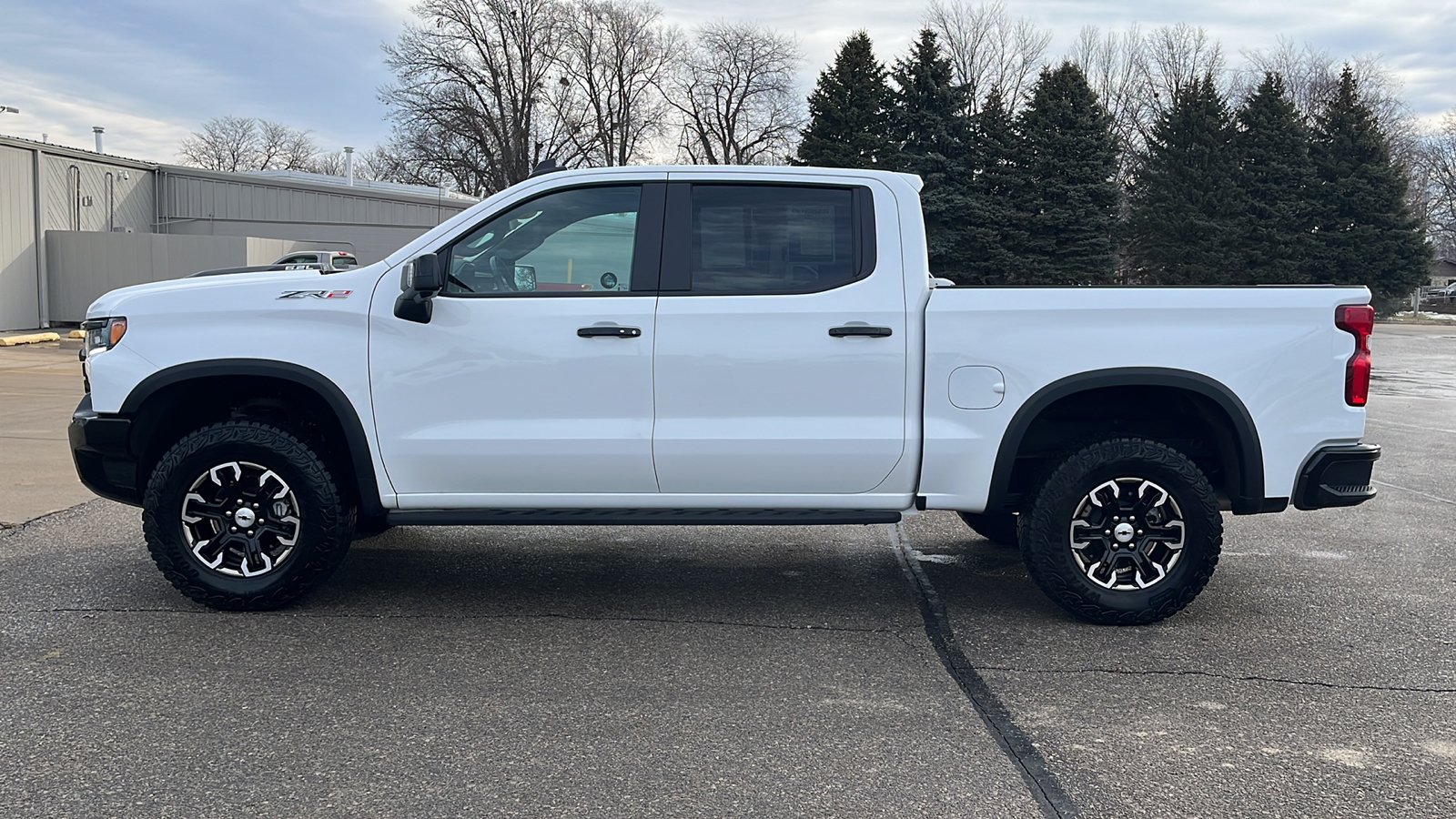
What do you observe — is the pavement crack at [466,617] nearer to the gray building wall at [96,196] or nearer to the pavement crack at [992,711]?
the pavement crack at [992,711]

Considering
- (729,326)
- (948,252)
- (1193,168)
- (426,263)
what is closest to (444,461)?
(426,263)

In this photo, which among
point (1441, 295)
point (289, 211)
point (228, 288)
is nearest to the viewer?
point (228, 288)

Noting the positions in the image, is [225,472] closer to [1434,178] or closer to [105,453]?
[105,453]

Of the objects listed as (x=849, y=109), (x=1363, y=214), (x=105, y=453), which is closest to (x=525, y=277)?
(x=105, y=453)

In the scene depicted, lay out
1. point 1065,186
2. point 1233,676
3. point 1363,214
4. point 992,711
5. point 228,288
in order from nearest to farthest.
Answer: point 992,711 < point 1233,676 < point 228,288 < point 1065,186 < point 1363,214

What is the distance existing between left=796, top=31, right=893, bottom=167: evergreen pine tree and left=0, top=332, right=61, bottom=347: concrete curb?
25.6 m

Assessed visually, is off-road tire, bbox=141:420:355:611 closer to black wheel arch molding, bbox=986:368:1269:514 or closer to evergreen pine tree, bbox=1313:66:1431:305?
black wheel arch molding, bbox=986:368:1269:514

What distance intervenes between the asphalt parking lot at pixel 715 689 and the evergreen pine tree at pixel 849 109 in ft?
120

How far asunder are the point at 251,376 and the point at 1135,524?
152 inches

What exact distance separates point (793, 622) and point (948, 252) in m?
35.4

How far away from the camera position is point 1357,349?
16.0 ft

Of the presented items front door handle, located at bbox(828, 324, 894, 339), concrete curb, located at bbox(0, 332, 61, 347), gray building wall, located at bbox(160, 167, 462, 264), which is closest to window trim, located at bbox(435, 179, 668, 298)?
front door handle, located at bbox(828, 324, 894, 339)

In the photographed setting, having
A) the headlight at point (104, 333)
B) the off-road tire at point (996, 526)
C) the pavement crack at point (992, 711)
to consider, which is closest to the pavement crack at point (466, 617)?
the pavement crack at point (992, 711)

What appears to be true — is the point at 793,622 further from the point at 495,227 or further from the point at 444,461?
the point at 495,227
